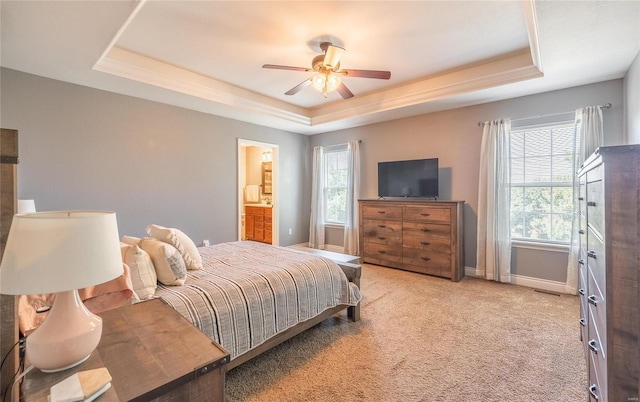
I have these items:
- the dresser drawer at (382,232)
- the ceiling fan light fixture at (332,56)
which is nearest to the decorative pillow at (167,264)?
the ceiling fan light fixture at (332,56)

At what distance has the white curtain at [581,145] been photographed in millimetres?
3201

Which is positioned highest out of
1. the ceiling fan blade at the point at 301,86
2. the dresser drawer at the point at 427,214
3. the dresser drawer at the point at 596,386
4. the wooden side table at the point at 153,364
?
the ceiling fan blade at the point at 301,86

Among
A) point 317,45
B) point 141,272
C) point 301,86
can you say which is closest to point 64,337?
point 141,272

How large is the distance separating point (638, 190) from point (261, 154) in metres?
6.75

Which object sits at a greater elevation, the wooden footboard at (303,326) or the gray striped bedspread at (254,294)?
the gray striped bedspread at (254,294)

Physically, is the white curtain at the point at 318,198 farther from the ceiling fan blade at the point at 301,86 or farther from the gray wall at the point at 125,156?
the ceiling fan blade at the point at 301,86

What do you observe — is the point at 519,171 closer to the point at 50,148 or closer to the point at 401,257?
the point at 401,257

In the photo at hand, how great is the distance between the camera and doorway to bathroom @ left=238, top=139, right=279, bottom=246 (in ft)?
18.8

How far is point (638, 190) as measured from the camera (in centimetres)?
97

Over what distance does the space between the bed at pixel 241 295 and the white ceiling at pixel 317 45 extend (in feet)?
6.27

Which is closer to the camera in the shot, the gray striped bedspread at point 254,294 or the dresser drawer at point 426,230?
the gray striped bedspread at point 254,294

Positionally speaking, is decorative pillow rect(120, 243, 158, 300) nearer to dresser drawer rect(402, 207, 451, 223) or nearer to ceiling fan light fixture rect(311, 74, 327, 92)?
ceiling fan light fixture rect(311, 74, 327, 92)

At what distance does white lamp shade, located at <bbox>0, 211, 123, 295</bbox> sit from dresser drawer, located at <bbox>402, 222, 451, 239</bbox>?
3.96 m

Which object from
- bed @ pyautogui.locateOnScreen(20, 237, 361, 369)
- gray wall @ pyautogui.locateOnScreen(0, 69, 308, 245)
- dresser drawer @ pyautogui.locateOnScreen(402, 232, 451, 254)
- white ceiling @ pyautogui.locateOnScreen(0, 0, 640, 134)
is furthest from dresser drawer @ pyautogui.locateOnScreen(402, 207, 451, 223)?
gray wall @ pyautogui.locateOnScreen(0, 69, 308, 245)
